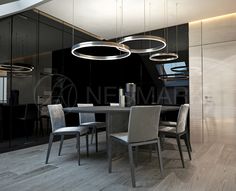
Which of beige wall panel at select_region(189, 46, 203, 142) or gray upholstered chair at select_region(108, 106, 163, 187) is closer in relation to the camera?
gray upholstered chair at select_region(108, 106, 163, 187)

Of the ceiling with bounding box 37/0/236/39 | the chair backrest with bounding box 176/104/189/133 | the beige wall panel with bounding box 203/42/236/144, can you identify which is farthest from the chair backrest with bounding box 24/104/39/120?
the beige wall panel with bounding box 203/42/236/144

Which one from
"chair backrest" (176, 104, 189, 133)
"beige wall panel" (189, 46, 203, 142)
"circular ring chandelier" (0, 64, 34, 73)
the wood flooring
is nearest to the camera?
the wood flooring

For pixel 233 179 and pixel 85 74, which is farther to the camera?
pixel 85 74

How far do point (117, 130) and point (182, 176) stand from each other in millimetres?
1116

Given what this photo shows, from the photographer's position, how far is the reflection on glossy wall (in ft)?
15.1

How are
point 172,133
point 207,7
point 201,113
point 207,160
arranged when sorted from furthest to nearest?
point 201,113 < point 207,7 < point 207,160 < point 172,133

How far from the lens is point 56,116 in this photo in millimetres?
3297

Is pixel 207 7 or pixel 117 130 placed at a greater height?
pixel 207 7

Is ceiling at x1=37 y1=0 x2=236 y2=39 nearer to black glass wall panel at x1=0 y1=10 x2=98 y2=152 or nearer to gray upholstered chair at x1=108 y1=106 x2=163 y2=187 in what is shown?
black glass wall panel at x1=0 y1=10 x2=98 y2=152

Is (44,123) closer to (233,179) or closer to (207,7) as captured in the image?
(233,179)

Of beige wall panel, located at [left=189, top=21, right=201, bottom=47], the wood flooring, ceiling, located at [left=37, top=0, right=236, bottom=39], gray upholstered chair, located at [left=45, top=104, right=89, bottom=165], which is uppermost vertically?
ceiling, located at [left=37, top=0, right=236, bottom=39]

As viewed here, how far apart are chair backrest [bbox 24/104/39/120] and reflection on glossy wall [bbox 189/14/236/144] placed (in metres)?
3.75

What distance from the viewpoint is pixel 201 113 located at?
4.94 m

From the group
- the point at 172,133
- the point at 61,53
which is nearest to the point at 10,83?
the point at 61,53
